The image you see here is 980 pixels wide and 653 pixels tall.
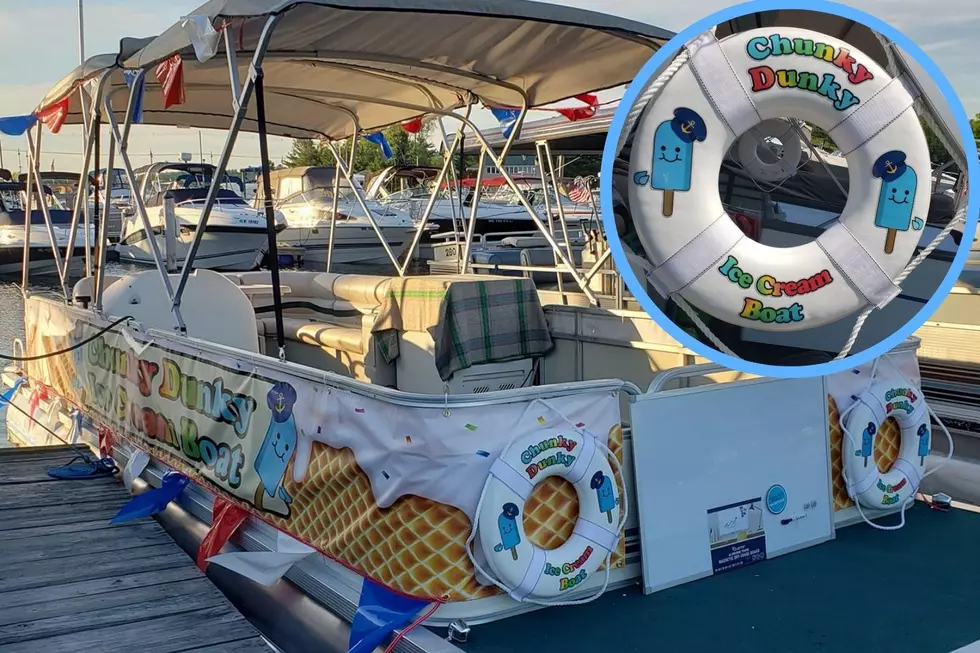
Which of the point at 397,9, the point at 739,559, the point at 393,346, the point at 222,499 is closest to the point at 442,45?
the point at 397,9

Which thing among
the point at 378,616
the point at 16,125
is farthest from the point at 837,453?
the point at 16,125

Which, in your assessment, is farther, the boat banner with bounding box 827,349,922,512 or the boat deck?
the boat banner with bounding box 827,349,922,512

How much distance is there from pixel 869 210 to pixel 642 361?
2257 millimetres

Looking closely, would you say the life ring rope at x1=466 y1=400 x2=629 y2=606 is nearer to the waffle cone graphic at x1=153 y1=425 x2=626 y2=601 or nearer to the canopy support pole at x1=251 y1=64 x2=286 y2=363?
the waffle cone graphic at x1=153 y1=425 x2=626 y2=601

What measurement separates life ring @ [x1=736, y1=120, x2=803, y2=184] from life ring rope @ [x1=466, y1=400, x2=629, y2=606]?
4.30ft

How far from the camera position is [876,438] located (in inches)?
170

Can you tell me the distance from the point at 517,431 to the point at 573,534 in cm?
46

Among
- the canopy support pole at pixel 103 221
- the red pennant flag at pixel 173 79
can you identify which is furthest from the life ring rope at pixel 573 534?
the canopy support pole at pixel 103 221

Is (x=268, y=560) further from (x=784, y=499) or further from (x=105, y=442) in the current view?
(x=105, y=442)

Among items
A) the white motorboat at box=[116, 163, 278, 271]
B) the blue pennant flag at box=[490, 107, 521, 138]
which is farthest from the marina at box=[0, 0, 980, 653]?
the white motorboat at box=[116, 163, 278, 271]

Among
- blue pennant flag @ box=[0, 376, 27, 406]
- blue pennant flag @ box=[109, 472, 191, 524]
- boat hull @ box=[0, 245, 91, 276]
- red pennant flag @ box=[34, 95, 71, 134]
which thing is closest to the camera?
blue pennant flag @ box=[109, 472, 191, 524]

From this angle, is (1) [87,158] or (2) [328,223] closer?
(1) [87,158]

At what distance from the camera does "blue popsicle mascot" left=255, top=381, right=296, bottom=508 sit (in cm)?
380

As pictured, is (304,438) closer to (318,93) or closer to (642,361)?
(642,361)
